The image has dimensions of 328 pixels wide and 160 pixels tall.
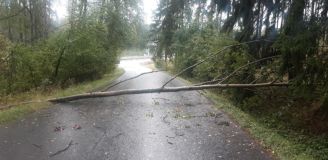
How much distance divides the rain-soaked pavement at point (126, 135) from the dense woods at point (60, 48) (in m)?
4.69

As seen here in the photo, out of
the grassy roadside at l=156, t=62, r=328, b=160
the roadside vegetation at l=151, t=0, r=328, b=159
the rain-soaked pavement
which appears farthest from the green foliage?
the grassy roadside at l=156, t=62, r=328, b=160

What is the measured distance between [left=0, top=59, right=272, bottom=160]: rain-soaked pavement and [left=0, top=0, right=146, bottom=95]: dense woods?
4689 mm

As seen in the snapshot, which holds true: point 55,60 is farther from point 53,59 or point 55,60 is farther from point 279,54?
point 279,54

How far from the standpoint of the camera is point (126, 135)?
7703 mm

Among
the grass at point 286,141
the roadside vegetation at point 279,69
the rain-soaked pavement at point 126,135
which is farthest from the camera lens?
the roadside vegetation at point 279,69

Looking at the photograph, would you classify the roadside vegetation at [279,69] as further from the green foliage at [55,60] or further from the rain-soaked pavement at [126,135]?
the green foliage at [55,60]

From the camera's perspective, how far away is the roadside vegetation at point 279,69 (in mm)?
7758

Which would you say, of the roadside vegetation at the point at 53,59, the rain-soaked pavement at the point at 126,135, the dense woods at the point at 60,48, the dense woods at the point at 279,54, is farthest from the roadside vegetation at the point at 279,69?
the dense woods at the point at 60,48

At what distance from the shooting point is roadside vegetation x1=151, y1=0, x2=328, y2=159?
776cm

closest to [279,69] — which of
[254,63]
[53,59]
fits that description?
[254,63]

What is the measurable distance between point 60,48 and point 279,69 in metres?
10.8

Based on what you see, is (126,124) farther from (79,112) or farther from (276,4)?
(276,4)

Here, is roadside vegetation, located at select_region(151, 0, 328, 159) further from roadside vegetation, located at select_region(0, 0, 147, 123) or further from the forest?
roadside vegetation, located at select_region(0, 0, 147, 123)

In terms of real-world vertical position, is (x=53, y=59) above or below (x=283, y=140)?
above
